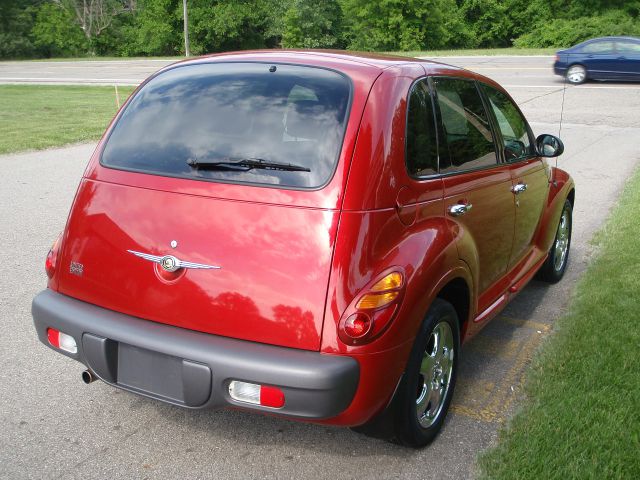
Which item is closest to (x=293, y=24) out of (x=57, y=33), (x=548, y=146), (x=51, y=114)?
(x=57, y=33)

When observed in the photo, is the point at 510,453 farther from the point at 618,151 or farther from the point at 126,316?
the point at 618,151

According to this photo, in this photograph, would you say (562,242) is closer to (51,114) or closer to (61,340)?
(61,340)

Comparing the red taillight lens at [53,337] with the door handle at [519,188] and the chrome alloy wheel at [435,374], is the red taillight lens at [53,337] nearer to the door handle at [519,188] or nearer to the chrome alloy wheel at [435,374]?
the chrome alloy wheel at [435,374]

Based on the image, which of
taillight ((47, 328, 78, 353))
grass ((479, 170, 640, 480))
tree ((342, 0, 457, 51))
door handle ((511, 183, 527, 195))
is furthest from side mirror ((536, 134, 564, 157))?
tree ((342, 0, 457, 51))

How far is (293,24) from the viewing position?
49.9 metres

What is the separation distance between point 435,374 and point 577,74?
2353 cm

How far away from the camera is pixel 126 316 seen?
292 cm

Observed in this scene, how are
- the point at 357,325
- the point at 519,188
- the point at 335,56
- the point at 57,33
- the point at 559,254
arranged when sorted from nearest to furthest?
the point at 357,325, the point at 335,56, the point at 519,188, the point at 559,254, the point at 57,33

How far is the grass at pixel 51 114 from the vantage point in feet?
44.8

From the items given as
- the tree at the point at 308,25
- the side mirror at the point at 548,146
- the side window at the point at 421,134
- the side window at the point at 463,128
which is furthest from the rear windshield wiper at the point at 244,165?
the tree at the point at 308,25

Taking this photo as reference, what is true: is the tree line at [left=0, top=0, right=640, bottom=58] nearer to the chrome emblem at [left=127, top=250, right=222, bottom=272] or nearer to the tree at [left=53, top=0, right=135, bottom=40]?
the tree at [left=53, top=0, right=135, bottom=40]

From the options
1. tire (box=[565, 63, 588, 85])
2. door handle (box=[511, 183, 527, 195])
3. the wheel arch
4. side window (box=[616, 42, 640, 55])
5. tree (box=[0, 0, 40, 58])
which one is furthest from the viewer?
tree (box=[0, 0, 40, 58])

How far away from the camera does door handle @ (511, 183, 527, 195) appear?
4.18m

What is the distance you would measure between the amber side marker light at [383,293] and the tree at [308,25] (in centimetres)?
4851
